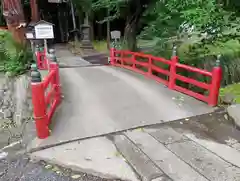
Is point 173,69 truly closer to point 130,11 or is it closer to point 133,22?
point 133,22


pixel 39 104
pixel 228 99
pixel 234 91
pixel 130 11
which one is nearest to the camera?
pixel 39 104

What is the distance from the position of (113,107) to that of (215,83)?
1.98 m

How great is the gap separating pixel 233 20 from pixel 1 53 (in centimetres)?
810

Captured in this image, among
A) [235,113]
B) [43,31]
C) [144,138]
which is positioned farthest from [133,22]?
[144,138]

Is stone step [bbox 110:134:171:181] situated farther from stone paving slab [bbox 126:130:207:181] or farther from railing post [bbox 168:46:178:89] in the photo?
railing post [bbox 168:46:178:89]

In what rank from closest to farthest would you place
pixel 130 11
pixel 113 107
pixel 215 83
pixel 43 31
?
pixel 215 83 → pixel 113 107 → pixel 43 31 → pixel 130 11

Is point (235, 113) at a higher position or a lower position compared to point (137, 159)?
higher

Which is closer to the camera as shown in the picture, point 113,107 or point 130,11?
point 113,107

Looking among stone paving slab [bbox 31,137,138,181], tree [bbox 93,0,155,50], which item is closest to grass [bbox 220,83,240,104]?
stone paving slab [bbox 31,137,138,181]

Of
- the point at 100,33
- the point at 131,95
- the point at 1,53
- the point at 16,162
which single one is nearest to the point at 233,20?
the point at 131,95

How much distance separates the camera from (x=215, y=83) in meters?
4.72

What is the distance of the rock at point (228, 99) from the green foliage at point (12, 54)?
6.80 m

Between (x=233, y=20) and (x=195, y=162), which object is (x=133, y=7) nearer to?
(x=233, y=20)

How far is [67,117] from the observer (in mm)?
4406
